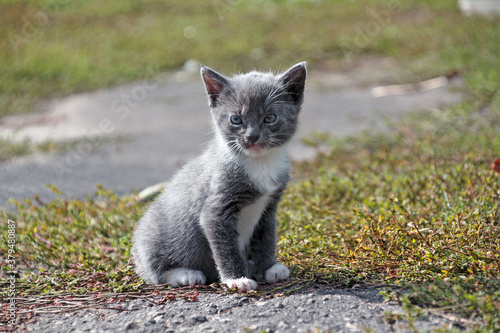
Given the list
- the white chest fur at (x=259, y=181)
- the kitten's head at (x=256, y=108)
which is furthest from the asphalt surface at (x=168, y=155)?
the kitten's head at (x=256, y=108)

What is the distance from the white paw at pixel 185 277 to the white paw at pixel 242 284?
0.32 metres

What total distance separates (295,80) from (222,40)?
28.4 ft

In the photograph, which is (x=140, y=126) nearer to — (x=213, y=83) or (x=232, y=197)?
(x=213, y=83)

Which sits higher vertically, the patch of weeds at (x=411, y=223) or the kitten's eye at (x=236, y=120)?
the kitten's eye at (x=236, y=120)

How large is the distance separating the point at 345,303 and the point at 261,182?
966 millimetres

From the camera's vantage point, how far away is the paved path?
6660 millimetres

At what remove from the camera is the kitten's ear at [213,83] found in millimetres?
3873

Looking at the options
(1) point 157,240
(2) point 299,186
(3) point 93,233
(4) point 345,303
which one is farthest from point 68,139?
(4) point 345,303

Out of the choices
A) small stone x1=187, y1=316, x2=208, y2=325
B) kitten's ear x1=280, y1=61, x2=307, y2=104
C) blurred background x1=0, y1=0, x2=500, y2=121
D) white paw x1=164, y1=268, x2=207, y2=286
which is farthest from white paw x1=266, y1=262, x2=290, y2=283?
blurred background x1=0, y1=0, x2=500, y2=121

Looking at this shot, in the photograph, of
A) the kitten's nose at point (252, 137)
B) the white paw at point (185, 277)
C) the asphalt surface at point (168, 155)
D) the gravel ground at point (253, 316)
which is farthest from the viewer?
the white paw at point (185, 277)

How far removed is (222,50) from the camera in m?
11.4

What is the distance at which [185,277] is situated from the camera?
387 centimetres

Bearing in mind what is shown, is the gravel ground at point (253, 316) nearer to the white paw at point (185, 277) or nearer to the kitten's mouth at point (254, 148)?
the white paw at point (185, 277)

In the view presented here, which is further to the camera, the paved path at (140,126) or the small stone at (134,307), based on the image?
the paved path at (140,126)
